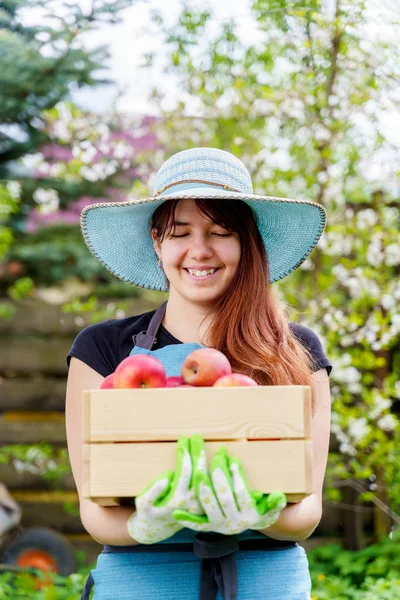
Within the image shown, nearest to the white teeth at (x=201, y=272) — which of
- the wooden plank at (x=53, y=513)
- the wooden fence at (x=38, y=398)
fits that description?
the wooden fence at (x=38, y=398)

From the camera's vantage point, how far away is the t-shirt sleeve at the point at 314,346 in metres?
2.03

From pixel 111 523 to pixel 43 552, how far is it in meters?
3.10

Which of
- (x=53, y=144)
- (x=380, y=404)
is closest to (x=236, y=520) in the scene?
(x=380, y=404)

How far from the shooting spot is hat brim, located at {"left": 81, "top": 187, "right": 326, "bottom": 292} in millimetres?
2215

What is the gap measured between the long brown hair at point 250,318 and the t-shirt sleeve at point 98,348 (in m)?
0.23

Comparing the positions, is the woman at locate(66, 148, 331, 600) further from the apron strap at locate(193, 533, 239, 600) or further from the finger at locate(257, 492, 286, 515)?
the finger at locate(257, 492, 286, 515)

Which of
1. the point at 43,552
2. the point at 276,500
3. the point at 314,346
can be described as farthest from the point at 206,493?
the point at 43,552

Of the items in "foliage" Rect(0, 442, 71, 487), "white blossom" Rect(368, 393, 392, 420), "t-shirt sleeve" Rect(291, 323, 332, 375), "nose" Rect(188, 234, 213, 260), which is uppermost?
"nose" Rect(188, 234, 213, 260)

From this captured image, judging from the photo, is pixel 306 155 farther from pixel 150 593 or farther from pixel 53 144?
pixel 150 593

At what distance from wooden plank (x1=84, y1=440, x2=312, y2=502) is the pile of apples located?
14 cm

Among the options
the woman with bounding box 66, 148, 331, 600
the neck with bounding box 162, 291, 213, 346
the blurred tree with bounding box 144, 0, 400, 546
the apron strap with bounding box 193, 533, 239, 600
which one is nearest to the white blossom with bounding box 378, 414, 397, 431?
the blurred tree with bounding box 144, 0, 400, 546

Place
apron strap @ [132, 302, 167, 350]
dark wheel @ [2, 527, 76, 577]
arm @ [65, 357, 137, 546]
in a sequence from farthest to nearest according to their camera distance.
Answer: dark wheel @ [2, 527, 76, 577]
apron strap @ [132, 302, 167, 350]
arm @ [65, 357, 137, 546]

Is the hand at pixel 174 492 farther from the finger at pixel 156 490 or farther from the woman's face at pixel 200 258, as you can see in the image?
the woman's face at pixel 200 258

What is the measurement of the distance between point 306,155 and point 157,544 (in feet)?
10.4
